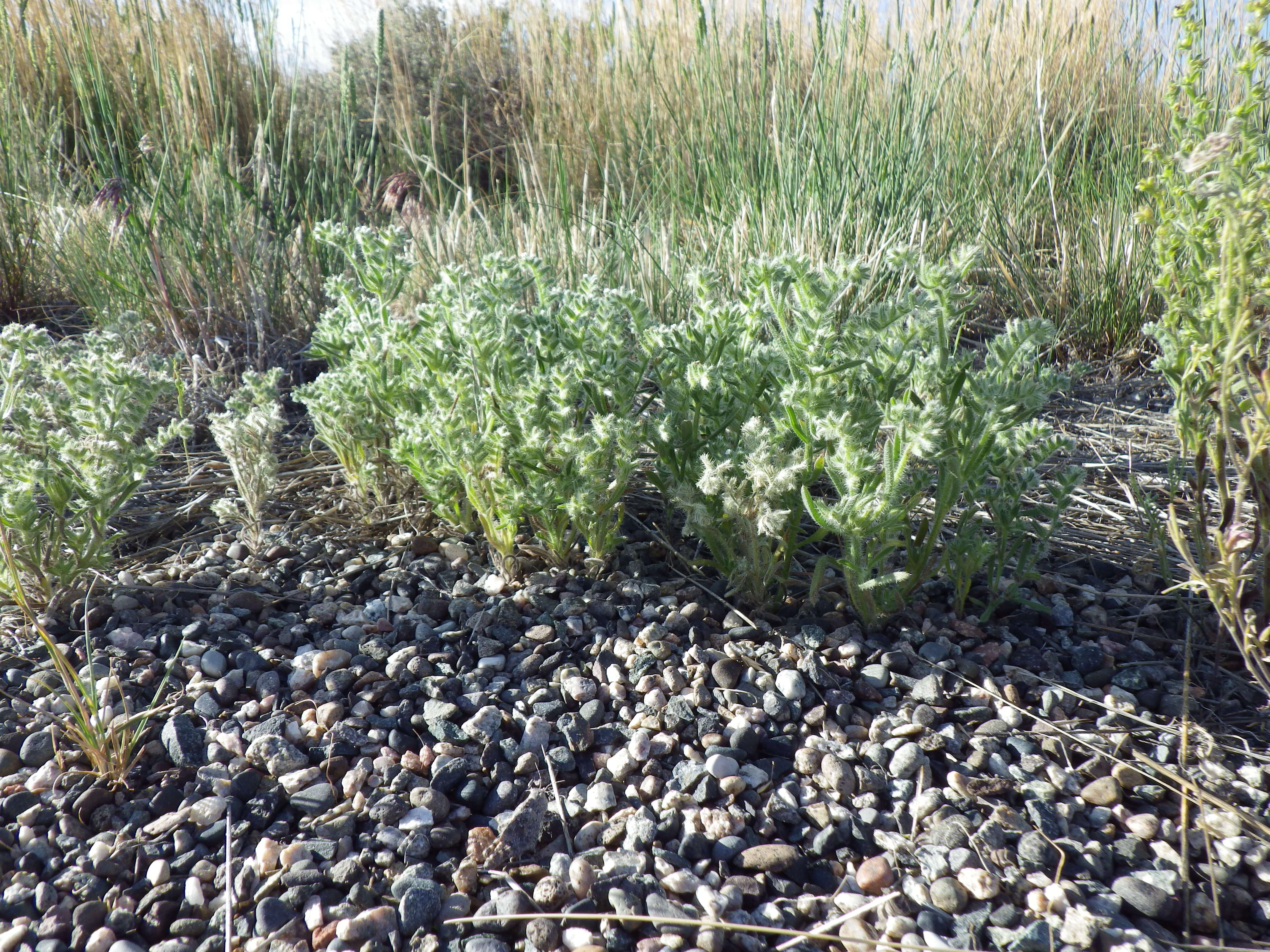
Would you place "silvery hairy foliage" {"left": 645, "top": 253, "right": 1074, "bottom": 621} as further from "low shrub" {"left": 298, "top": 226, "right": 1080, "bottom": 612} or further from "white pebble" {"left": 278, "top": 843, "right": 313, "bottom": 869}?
"white pebble" {"left": 278, "top": 843, "right": 313, "bottom": 869}

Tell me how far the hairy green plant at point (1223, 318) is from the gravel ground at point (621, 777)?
0.29m

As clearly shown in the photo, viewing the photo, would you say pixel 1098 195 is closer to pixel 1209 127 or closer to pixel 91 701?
pixel 1209 127

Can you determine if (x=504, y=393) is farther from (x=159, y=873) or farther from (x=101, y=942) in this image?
(x=101, y=942)

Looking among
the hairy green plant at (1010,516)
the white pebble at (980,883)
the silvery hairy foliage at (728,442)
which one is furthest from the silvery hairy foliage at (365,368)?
the white pebble at (980,883)

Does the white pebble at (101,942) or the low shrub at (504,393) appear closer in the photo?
the white pebble at (101,942)

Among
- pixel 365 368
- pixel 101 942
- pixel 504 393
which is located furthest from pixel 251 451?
pixel 101 942

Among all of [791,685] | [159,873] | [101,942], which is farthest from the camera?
[791,685]

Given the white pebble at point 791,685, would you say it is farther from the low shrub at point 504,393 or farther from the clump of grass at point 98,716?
the clump of grass at point 98,716

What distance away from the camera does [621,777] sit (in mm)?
1539

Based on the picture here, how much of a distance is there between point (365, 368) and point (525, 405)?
0.54 meters

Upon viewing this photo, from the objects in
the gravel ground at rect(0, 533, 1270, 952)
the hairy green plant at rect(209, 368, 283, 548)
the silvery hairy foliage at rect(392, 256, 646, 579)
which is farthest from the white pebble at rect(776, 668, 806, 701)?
the hairy green plant at rect(209, 368, 283, 548)

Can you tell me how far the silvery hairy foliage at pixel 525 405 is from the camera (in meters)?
1.77

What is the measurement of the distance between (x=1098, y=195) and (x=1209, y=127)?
52 cm

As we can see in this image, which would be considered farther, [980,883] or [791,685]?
[791,685]
